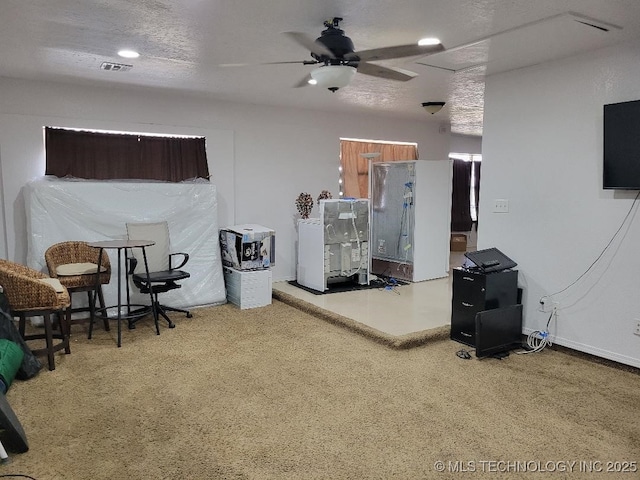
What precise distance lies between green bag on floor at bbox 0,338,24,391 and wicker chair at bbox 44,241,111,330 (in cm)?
101

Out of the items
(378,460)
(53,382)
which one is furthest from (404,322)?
(53,382)

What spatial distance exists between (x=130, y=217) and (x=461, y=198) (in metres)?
6.57

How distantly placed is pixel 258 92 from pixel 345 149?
208 cm

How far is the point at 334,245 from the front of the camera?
572 centimetres

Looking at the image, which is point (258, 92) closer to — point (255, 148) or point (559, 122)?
point (255, 148)

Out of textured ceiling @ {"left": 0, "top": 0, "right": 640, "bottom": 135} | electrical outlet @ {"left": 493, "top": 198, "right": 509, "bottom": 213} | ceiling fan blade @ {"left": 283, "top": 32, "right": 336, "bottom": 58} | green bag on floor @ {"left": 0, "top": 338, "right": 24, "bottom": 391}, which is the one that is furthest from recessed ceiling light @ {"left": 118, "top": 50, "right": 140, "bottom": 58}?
electrical outlet @ {"left": 493, "top": 198, "right": 509, "bottom": 213}

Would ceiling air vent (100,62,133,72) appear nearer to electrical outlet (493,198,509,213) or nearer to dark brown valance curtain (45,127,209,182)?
dark brown valance curtain (45,127,209,182)

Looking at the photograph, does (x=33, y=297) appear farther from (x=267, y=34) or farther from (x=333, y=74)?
(x=333, y=74)

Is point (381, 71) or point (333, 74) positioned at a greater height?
point (381, 71)

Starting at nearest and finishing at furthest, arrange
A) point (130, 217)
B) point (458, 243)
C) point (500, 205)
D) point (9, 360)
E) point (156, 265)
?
point (9, 360) < point (500, 205) < point (156, 265) < point (130, 217) < point (458, 243)

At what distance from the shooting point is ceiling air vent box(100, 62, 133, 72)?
402cm

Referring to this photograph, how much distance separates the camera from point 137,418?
2.79 metres

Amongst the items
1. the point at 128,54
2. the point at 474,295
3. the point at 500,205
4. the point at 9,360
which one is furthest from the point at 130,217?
the point at 500,205

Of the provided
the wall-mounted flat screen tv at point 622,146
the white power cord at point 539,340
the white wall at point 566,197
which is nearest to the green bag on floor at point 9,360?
the white power cord at point 539,340
